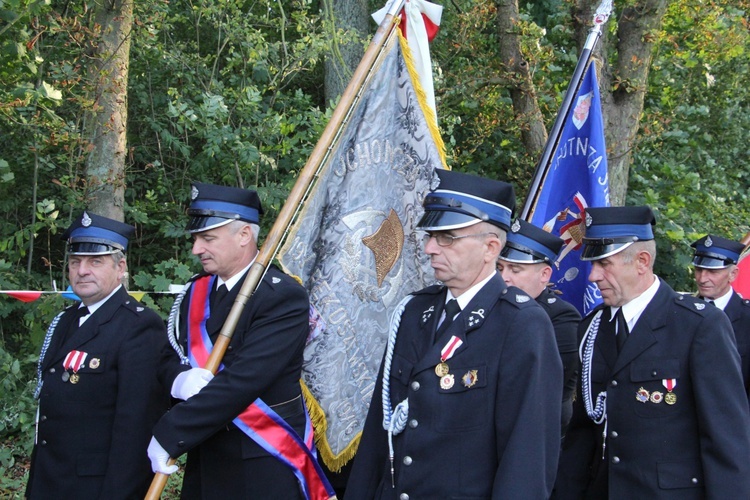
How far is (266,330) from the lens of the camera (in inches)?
152

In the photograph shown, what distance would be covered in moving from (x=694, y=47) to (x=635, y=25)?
273 cm

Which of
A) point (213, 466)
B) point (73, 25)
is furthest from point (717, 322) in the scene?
point (73, 25)

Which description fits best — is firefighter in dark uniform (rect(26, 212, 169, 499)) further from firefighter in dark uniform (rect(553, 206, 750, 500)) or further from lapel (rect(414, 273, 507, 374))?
firefighter in dark uniform (rect(553, 206, 750, 500))

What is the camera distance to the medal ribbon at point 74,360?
417 centimetres

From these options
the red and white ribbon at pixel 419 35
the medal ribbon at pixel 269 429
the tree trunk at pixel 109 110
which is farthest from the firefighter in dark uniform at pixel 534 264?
the tree trunk at pixel 109 110

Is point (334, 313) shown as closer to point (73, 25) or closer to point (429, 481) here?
point (429, 481)

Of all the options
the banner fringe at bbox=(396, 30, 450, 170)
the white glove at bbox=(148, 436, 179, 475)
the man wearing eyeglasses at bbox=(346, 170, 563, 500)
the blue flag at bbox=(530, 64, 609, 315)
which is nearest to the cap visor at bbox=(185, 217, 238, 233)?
the white glove at bbox=(148, 436, 179, 475)

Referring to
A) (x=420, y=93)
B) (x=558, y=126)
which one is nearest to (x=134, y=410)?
(x=420, y=93)

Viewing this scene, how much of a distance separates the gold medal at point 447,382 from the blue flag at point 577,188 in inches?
118

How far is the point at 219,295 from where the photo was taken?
160 inches

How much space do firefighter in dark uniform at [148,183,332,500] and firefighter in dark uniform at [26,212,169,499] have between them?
206 mm

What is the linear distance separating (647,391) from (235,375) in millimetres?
1741

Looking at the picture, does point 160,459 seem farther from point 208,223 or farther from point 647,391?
point 647,391

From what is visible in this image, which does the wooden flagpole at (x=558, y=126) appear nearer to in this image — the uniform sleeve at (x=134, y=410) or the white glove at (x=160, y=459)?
the uniform sleeve at (x=134, y=410)
